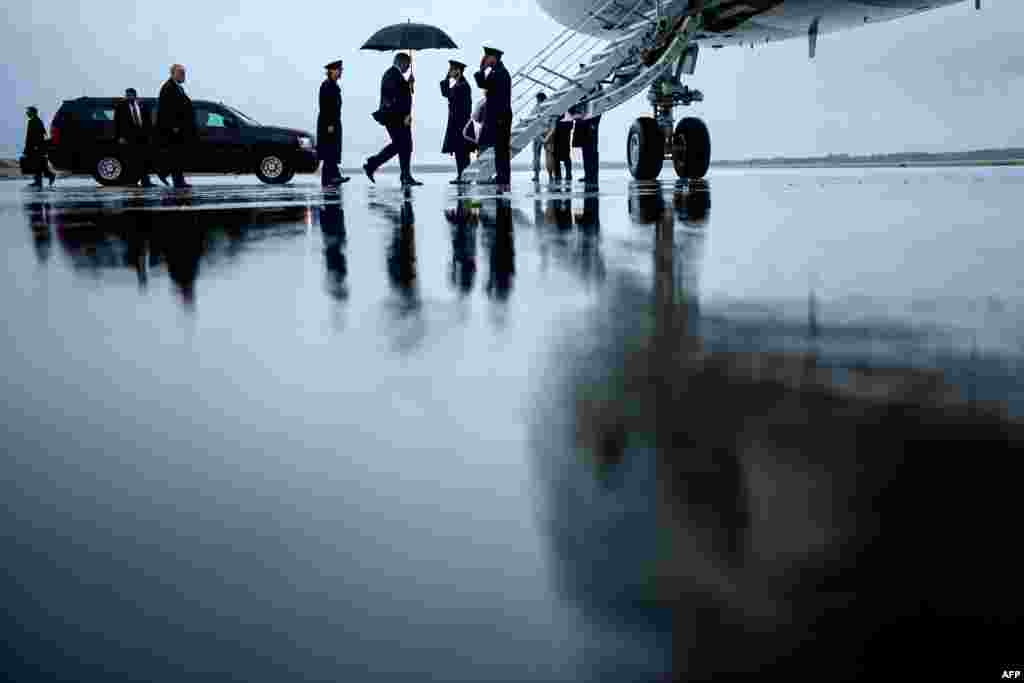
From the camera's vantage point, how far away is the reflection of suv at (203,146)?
1831 cm

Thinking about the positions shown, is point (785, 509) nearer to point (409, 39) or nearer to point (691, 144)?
point (691, 144)

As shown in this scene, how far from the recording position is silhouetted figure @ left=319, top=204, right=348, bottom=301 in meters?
3.41

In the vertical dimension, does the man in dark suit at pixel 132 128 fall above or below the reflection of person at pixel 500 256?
above

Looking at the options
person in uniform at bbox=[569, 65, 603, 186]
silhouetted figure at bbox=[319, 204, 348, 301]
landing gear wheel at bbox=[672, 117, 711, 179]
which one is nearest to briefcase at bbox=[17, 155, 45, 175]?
person in uniform at bbox=[569, 65, 603, 186]

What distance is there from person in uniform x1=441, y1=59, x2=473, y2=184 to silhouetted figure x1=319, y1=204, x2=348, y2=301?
585 centimetres

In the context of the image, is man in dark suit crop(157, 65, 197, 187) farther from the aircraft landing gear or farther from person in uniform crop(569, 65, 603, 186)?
the aircraft landing gear

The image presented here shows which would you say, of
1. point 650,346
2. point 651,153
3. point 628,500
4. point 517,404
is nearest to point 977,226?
point 650,346

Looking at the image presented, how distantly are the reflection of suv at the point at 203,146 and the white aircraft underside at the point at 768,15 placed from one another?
6.56 metres

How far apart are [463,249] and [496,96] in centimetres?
784

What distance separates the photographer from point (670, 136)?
1370 centimetres

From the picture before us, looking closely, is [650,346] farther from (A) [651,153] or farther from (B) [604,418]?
(A) [651,153]

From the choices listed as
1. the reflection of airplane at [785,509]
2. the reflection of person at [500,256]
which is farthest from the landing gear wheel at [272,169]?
the reflection of airplane at [785,509]

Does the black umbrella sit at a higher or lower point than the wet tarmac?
higher

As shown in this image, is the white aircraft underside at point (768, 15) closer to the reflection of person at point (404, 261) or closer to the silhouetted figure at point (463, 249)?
the silhouetted figure at point (463, 249)
